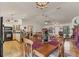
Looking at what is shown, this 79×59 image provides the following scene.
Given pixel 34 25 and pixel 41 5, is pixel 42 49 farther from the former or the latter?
pixel 41 5

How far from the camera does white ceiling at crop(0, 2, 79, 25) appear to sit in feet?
5.09

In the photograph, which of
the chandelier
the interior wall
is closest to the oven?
the interior wall

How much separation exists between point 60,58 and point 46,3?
1.79 ft

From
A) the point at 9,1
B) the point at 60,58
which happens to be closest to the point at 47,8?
the point at 9,1

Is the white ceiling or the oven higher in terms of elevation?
the white ceiling

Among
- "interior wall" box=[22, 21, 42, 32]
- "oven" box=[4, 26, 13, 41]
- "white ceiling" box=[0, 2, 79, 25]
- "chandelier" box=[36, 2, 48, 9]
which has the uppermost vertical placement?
"chandelier" box=[36, 2, 48, 9]

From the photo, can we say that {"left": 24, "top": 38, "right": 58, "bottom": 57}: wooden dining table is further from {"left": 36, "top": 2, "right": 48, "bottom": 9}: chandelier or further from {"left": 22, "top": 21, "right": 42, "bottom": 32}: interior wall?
{"left": 36, "top": 2, "right": 48, "bottom": 9}: chandelier

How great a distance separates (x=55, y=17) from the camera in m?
1.56

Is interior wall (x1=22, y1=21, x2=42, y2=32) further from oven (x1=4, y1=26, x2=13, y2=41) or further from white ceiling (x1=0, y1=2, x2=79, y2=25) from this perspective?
oven (x1=4, y1=26, x2=13, y2=41)

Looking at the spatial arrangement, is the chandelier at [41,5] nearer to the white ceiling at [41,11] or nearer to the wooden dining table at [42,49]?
the white ceiling at [41,11]

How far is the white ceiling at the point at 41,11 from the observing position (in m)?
1.55

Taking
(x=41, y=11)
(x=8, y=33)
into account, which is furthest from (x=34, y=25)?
(x=8, y=33)

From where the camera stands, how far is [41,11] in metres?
1.56

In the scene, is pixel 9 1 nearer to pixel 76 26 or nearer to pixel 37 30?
pixel 37 30
